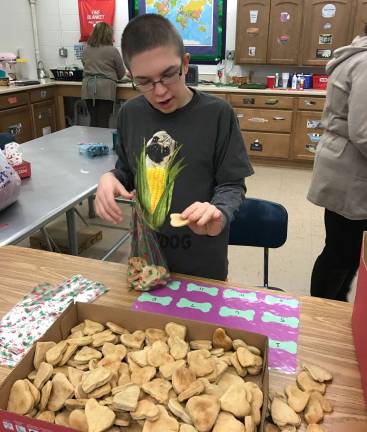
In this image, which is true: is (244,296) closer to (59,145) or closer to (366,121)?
(366,121)

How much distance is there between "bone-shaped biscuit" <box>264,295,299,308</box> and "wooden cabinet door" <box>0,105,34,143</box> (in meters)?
4.15

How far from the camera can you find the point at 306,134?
177 inches

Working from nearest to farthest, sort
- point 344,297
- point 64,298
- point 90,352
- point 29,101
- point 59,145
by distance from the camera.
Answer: point 90,352, point 64,298, point 344,297, point 59,145, point 29,101

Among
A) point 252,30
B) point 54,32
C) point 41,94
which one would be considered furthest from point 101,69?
point 252,30

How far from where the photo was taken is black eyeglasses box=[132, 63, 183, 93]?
0.99 metres

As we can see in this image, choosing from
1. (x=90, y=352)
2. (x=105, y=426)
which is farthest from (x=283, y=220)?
(x=105, y=426)

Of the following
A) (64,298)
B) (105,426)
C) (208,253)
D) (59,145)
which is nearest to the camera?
(105,426)

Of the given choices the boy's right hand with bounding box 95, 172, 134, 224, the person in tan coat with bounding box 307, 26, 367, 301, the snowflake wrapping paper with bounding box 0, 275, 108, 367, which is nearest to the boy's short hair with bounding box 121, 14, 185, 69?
the boy's right hand with bounding box 95, 172, 134, 224

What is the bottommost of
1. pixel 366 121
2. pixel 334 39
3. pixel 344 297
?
pixel 344 297

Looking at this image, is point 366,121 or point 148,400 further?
point 366,121

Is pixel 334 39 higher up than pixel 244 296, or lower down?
higher up

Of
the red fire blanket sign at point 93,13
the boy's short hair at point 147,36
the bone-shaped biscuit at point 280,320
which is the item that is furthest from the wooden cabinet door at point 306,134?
the bone-shaped biscuit at point 280,320

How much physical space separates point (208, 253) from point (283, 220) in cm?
45

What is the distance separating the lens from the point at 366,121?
54.2 inches
